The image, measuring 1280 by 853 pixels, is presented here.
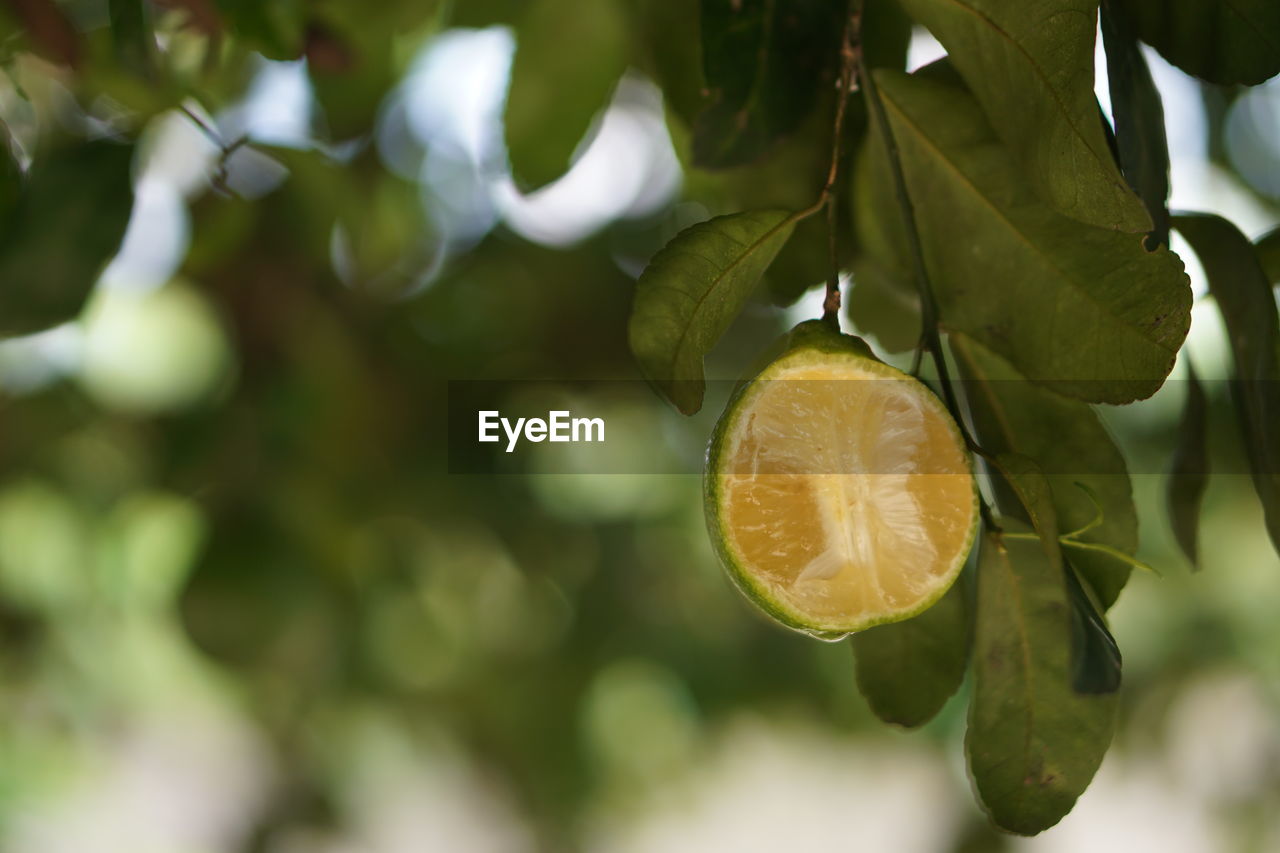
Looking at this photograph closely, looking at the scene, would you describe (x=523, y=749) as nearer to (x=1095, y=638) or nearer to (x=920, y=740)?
(x=920, y=740)

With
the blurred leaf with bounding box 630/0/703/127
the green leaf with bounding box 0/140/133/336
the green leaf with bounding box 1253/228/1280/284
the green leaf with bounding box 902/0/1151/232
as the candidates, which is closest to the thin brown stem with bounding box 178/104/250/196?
the green leaf with bounding box 0/140/133/336

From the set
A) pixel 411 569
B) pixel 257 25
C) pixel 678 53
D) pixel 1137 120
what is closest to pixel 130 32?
pixel 257 25

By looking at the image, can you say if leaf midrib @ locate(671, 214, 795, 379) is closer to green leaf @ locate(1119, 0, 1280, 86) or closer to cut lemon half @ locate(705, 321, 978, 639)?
cut lemon half @ locate(705, 321, 978, 639)

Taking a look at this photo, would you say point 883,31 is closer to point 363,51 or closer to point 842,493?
point 842,493

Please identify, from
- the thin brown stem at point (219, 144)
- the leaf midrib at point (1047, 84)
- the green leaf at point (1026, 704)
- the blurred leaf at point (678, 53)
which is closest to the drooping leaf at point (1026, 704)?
the green leaf at point (1026, 704)

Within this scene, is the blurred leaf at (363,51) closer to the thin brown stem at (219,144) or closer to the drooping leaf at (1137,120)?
the thin brown stem at (219,144)

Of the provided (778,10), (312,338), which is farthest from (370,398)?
(778,10)
